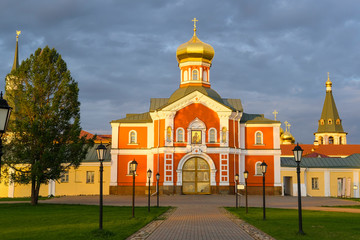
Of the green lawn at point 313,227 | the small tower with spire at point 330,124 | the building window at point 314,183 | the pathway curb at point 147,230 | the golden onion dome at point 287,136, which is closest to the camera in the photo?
the pathway curb at point 147,230

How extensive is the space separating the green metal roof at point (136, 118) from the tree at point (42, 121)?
566 inches

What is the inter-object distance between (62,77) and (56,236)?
1947cm

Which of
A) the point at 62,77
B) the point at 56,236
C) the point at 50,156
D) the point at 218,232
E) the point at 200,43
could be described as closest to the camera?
the point at 56,236

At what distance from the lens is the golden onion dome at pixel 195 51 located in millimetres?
47625

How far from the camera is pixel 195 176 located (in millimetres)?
43531

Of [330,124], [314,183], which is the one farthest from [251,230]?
[330,124]

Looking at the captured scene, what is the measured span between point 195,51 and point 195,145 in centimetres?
1090

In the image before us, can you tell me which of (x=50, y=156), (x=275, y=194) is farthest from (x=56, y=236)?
(x=275, y=194)

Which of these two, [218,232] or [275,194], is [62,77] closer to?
[218,232]

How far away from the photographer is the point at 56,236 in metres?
13.8

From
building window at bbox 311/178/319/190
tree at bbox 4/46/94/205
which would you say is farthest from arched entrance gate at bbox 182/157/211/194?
tree at bbox 4/46/94/205

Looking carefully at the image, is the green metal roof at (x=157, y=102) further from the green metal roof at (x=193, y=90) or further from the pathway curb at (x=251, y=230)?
the pathway curb at (x=251, y=230)

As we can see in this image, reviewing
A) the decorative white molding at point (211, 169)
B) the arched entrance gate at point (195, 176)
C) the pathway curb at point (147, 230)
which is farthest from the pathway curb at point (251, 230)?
the arched entrance gate at point (195, 176)

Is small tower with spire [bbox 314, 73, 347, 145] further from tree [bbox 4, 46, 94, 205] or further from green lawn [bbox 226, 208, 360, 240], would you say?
green lawn [bbox 226, 208, 360, 240]
